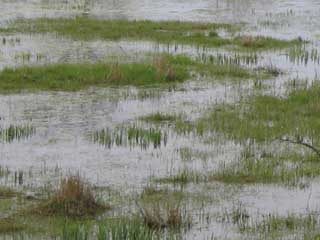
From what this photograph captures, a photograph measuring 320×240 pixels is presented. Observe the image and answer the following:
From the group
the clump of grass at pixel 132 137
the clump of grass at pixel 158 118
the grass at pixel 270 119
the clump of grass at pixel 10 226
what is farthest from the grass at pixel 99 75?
the clump of grass at pixel 10 226

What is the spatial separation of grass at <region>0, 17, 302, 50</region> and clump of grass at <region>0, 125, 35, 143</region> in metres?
9.38

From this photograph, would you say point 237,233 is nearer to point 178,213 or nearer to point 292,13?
point 178,213

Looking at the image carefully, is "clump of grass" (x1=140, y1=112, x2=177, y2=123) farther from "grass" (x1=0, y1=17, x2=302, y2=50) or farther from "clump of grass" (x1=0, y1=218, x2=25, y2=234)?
"grass" (x1=0, y1=17, x2=302, y2=50)

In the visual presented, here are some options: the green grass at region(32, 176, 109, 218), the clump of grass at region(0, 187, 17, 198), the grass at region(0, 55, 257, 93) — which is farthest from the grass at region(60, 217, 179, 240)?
the grass at region(0, 55, 257, 93)

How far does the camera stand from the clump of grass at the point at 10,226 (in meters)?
8.05

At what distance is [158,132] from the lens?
38.9ft

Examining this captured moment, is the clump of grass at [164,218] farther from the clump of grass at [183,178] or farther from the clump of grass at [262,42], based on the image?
the clump of grass at [262,42]

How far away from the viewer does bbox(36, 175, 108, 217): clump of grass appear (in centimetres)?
855

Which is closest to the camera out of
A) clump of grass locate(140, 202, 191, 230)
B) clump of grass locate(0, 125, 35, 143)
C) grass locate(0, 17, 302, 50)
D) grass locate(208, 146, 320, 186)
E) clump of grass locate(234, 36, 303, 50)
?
clump of grass locate(140, 202, 191, 230)

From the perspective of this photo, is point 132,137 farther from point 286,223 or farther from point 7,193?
point 286,223

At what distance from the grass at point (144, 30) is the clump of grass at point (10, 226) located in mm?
12908

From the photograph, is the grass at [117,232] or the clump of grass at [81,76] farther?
the clump of grass at [81,76]

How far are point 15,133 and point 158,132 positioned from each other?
2.01 meters

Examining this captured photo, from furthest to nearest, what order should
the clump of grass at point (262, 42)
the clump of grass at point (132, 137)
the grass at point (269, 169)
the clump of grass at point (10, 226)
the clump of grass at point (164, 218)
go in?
the clump of grass at point (262, 42) < the clump of grass at point (132, 137) < the grass at point (269, 169) < the clump of grass at point (164, 218) < the clump of grass at point (10, 226)
